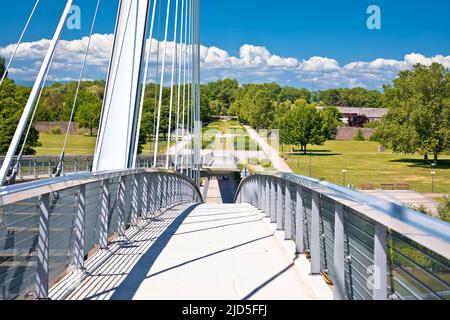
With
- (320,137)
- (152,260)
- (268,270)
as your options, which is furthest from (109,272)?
(320,137)

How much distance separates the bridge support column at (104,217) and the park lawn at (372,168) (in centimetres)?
5261

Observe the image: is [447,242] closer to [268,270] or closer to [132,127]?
[268,270]

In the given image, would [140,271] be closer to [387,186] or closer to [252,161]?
[387,186]

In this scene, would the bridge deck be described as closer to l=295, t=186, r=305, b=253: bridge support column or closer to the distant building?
l=295, t=186, r=305, b=253: bridge support column

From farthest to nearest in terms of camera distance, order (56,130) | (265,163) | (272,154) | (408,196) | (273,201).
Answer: (272,154)
(265,163)
(56,130)
(408,196)
(273,201)

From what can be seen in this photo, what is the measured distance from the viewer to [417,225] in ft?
9.02

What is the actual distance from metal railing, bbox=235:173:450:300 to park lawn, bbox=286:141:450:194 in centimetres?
5342

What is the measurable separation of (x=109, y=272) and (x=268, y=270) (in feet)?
5.23

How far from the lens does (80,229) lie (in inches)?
239

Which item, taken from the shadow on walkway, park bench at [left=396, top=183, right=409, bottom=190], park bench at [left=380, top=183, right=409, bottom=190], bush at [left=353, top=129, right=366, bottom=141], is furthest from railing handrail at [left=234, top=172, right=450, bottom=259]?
bush at [left=353, top=129, right=366, bottom=141]

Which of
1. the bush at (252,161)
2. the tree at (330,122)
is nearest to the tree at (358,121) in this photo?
the tree at (330,122)

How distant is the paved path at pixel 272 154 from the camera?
249 feet

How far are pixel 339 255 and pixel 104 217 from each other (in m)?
3.56

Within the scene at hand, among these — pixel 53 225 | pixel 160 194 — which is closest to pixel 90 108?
pixel 160 194
